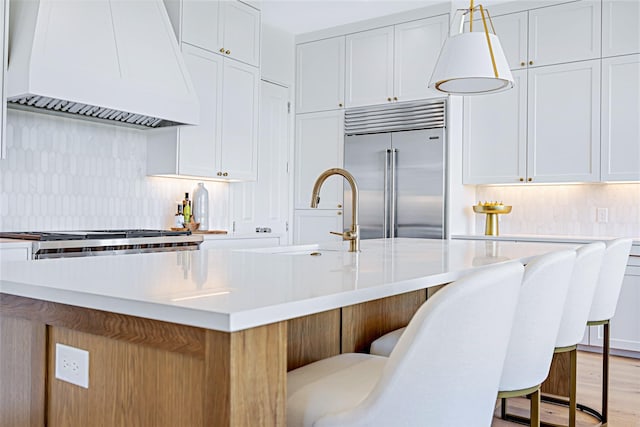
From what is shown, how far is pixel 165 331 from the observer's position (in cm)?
98

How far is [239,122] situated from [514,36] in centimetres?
230

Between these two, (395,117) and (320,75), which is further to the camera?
(320,75)

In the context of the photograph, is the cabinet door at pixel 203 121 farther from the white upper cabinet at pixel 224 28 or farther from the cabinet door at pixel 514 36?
the cabinet door at pixel 514 36

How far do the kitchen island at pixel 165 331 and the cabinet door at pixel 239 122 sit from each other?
9.68ft

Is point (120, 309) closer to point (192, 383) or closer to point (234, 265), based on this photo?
point (192, 383)

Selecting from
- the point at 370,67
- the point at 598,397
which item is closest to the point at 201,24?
the point at 370,67

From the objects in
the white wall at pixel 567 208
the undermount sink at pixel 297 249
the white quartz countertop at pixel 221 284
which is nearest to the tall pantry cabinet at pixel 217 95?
the undermount sink at pixel 297 249

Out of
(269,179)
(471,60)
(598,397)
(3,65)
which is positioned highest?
(3,65)

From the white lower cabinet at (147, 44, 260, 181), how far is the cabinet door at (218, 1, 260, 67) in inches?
3.3

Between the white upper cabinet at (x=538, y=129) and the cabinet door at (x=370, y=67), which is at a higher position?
the cabinet door at (x=370, y=67)

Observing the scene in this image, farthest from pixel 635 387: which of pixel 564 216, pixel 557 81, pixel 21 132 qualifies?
pixel 21 132

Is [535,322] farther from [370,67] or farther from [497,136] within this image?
[370,67]

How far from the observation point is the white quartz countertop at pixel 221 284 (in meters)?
0.92

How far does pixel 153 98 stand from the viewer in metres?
3.64
